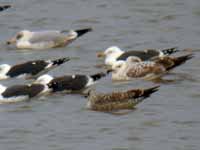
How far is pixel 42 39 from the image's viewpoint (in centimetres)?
1836

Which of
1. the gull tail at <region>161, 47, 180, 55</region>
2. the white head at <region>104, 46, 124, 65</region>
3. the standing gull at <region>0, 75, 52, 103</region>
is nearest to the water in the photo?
the standing gull at <region>0, 75, 52, 103</region>

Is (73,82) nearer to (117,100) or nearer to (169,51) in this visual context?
(117,100)

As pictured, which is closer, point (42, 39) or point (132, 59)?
point (132, 59)

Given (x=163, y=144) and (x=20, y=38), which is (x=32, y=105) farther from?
(x=20, y=38)

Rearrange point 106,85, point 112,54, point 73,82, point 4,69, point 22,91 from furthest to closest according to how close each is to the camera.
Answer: point 112,54, point 4,69, point 106,85, point 73,82, point 22,91

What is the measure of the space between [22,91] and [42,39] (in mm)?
3690

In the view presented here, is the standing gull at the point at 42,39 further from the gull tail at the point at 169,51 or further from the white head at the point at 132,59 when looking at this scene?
the white head at the point at 132,59

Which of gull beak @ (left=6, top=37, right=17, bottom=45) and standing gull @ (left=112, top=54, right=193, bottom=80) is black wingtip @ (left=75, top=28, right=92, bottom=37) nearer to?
gull beak @ (left=6, top=37, right=17, bottom=45)

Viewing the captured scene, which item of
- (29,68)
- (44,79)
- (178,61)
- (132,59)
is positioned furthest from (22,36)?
(178,61)

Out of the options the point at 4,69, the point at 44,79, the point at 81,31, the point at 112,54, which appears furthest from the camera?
the point at 81,31

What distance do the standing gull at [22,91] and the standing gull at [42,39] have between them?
122 inches

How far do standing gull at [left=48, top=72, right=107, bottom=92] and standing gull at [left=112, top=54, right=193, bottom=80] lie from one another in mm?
514

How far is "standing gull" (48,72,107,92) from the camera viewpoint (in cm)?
1517

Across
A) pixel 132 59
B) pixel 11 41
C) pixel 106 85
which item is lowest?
pixel 106 85
